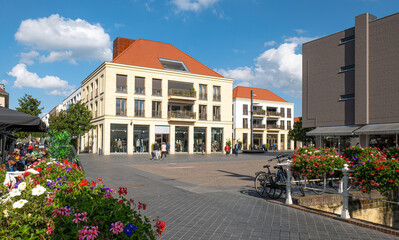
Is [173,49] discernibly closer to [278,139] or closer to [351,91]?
[351,91]

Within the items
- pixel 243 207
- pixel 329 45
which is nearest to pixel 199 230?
pixel 243 207

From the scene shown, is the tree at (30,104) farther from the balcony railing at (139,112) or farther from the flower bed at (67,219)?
the flower bed at (67,219)

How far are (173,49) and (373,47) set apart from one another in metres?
26.9

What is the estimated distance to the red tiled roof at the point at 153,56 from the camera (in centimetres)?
3816

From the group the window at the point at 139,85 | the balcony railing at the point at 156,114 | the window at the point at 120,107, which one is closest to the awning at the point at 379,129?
the balcony railing at the point at 156,114

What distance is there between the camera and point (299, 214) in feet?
22.2

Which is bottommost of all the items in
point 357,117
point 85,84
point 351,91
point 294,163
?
point 294,163

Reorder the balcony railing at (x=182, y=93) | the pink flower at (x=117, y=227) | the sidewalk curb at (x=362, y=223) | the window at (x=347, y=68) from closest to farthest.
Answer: the pink flower at (x=117, y=227)
the sidewalk curb at (x=362, y=223)
the window at (x=347, y=68)
the balcony railing at (x=182, y=93)

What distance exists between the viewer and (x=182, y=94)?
39.2 m

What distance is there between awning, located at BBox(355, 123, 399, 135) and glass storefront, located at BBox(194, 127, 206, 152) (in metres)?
20.2

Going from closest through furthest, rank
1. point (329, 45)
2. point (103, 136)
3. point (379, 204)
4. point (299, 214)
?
point (299, 214) → point (379, 204) → point (329, 45) → point (103, 136)

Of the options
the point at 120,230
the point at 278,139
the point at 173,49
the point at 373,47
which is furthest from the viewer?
the point at 278,139

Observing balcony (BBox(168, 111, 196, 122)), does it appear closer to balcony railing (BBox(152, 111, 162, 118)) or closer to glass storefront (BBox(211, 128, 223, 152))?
balcony railing (BBox(152, 111, 162, 118))

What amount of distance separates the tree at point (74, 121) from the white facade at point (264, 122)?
2990cm
